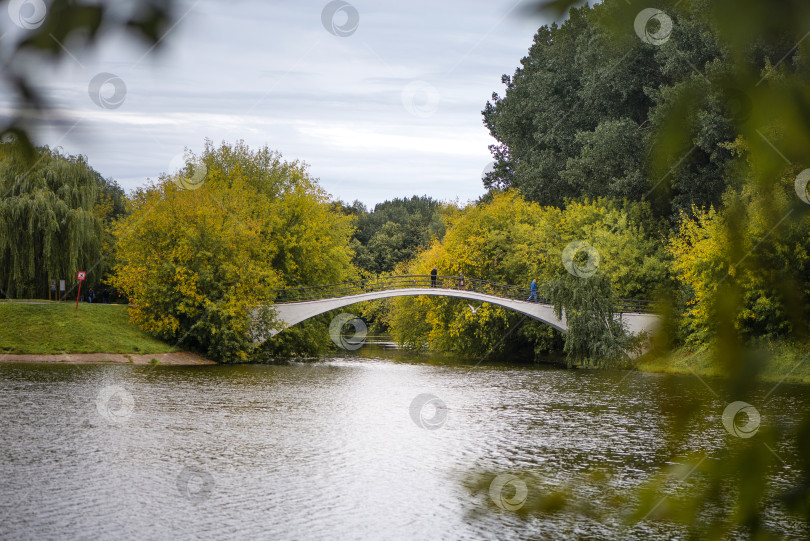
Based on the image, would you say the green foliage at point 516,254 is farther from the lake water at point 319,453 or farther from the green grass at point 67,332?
the green grass at point 67,332

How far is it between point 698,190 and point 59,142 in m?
33.9

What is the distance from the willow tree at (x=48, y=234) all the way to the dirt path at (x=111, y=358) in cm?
677

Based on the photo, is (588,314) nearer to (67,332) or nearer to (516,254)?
(516,254)

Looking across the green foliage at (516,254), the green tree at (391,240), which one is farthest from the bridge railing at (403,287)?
the green tree at (391,240)

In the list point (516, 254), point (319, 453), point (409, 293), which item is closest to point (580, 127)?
point (516, 254)

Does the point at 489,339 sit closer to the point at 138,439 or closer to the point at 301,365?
the point at 301,365

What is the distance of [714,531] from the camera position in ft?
5.12

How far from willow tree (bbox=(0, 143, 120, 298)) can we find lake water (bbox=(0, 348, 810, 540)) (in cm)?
931

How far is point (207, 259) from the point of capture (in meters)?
35.3

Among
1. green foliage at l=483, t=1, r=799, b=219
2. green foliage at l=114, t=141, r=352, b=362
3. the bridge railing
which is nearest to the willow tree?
green foliage at l=114, t=141, r=352, b=362

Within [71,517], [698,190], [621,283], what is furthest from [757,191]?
[621,283]

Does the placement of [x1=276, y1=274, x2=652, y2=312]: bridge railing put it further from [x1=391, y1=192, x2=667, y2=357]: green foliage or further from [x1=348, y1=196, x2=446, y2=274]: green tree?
[x1=348, y1=196, x2=446, y2=274]: green tree

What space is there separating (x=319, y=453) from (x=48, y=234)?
26.1 meters

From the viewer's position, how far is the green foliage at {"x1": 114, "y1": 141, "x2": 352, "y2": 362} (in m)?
34.3
